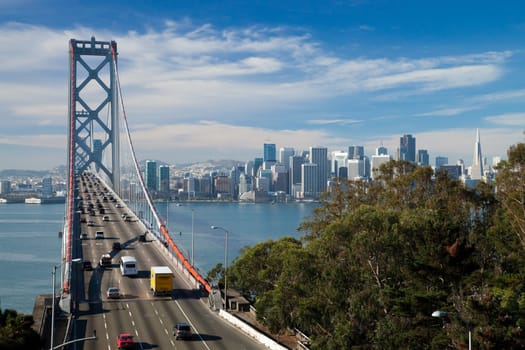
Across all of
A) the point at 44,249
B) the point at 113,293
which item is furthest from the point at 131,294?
the point at 44,249

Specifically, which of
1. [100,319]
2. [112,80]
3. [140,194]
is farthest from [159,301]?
[112,80]

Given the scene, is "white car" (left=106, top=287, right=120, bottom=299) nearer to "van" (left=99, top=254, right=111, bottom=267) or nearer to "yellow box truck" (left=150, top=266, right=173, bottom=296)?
"yellow box truck" (left=150, top=266, right=173, bottom=296)

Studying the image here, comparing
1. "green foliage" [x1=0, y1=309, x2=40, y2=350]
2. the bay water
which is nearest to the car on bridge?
"green foliage" [x1=0, y1=309, x2=40, y2=350]

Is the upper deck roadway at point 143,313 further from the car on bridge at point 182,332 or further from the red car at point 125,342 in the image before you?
the red car at point 125,342

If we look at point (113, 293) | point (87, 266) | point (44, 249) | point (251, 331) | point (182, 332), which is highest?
point (87, 266)

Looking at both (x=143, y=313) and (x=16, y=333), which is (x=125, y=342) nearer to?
(x=143, y=313)

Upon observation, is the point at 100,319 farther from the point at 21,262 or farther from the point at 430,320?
the point at 21,262
